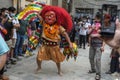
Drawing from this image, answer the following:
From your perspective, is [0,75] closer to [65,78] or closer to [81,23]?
[65,78]

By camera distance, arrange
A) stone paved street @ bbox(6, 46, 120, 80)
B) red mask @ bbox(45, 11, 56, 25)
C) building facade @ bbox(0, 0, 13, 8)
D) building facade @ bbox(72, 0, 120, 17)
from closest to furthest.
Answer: red mask @ bbox(45, 11, 56, 25), stone paved street @ bbox(6, 46, 120, 80), building facade @ bbox(0, 0, 13, 8), building facade @ bbox(72, 0, 120, 17)

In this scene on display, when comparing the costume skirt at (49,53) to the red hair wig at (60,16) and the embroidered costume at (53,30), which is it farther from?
the red hair wig at (60,16)

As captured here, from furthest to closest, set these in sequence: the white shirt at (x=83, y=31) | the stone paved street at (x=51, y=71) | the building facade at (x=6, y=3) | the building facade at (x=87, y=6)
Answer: the building facade at (x=87, y=6) < the white shirt at (x=83, y=31) < the building facade at (x=6, y=3) < the stone paved street at (x=51, y=71)

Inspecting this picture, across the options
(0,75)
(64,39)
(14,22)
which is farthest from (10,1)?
(0,75)

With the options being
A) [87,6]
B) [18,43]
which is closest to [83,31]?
[18,43]

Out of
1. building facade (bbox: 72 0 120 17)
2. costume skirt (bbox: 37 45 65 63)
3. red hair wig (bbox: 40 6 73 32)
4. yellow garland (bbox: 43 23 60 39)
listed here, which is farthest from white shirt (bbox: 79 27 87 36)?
building facade (bbox: 72 0 120 17)

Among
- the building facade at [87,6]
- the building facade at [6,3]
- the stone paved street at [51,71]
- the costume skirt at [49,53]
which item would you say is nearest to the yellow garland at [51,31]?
the costume skirt at [49,53]

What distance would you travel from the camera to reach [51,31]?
7.80m

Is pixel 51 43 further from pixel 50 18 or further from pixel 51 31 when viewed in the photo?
pixel 50 18

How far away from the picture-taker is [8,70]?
27.7ft

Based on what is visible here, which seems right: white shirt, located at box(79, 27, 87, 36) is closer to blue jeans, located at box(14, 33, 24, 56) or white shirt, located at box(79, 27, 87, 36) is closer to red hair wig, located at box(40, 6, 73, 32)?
blue jeans, located at box(14, 33, 24, 56)

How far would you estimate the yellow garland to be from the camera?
25.6ft

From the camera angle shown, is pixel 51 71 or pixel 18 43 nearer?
pixel 51 71

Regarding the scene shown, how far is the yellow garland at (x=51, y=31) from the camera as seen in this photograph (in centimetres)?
780
